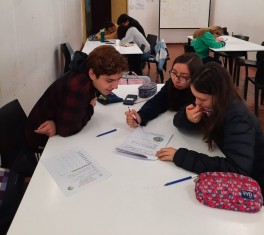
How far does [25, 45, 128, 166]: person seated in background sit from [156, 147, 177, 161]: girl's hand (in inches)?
18.9

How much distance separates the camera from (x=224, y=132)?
129cm

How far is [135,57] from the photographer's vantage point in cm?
471

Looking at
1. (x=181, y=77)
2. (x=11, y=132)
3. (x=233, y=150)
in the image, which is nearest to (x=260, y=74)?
(x=181, y=77)

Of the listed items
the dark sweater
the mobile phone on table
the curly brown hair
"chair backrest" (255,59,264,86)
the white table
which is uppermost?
the curly brown hair

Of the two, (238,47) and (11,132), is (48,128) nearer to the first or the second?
(11,132)

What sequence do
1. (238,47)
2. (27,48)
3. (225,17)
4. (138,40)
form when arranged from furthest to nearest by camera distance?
(225,17) < (138,40) < (238,47) < (27,48)

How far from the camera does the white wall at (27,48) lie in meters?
1.97

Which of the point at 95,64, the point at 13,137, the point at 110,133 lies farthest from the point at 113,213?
the point at 13,137

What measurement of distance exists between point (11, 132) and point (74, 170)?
62cm

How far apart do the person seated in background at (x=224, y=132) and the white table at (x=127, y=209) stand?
70 mm

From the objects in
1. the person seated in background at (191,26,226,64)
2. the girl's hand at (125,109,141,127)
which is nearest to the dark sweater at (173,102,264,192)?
the girl's hand at (125,109,141,127)

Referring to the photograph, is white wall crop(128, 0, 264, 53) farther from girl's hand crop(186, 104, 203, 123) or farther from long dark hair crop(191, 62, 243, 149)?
long dark hair crop(191, 62, 243, 149)

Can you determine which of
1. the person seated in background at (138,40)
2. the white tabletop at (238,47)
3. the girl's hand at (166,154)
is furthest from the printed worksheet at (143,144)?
the person seated in background at (138,40)

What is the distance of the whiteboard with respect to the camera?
849 centimetres
